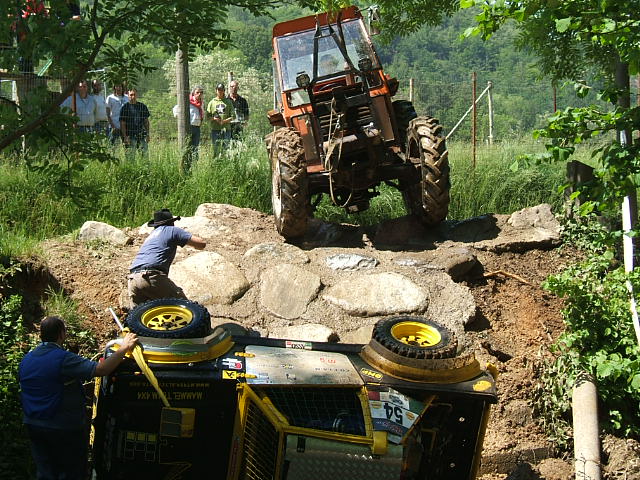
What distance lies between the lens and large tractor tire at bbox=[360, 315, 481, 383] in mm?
5230

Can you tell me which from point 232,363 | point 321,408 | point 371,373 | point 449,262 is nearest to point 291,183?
point 449,262

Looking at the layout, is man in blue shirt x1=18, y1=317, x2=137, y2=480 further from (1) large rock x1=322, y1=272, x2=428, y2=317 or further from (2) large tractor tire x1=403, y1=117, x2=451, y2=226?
(2) large tractor tire x1=403, y1=117, x2=451, y2=226

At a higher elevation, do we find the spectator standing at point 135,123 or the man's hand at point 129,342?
the spectator standing at point 135,123

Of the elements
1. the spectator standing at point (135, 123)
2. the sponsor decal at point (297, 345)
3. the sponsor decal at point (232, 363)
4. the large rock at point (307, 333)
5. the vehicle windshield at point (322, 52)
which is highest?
the vehicle windshield at point (322, 52)

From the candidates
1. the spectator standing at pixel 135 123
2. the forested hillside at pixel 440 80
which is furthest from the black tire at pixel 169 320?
the spectator standing at pixel 135 123

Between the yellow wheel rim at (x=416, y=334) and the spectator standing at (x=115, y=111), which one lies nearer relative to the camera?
the yellow wheel rim at (x=416, y=334)

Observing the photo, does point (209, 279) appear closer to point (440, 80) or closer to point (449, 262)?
point (449, 262)

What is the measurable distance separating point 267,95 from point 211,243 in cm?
680

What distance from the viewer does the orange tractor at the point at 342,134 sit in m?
9.48

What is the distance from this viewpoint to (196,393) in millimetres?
4844

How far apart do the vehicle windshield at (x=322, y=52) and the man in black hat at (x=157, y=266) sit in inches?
137

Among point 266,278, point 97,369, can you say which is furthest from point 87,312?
point 97,369

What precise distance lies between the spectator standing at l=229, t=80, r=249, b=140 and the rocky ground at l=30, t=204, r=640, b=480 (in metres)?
3.60

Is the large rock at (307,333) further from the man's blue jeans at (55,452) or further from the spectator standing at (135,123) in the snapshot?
the spectator standing at (135,123)
